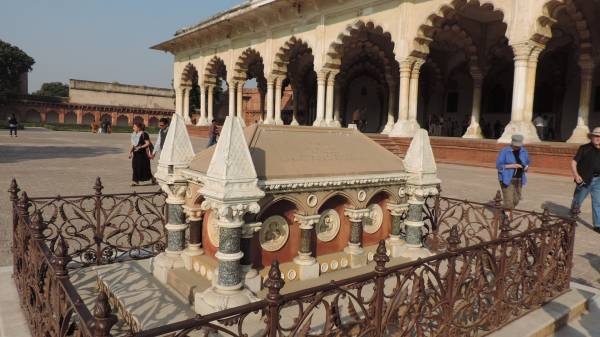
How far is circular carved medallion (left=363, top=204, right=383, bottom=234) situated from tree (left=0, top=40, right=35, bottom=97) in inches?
2260

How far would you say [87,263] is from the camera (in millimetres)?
3881

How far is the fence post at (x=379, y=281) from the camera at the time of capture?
2.06 metres

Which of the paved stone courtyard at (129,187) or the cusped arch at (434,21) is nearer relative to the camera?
the paved stone courtyard at (129,187)

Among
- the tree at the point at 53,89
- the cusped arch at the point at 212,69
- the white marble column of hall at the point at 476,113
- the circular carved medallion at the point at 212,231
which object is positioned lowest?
the circular carved medallion at the point at 212,231

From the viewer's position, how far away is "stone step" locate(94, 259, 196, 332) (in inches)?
107

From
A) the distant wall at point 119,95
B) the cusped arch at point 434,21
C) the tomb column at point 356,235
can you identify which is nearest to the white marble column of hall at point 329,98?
the cusped arch at point 434,21

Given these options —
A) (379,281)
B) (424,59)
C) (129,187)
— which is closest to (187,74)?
(424,59)

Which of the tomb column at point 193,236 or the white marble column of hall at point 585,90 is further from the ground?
the white marble column of hall at point 585,90

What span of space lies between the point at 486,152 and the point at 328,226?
986 cm

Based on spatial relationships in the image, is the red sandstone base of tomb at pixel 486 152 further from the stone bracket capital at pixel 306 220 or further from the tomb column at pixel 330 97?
the stone bracket capital at pixel 306 220

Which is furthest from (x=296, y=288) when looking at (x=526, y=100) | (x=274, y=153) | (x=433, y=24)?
(x=433, y=24)

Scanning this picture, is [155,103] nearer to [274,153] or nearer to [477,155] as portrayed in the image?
[477,155]

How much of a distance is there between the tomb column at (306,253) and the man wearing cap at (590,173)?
3.75 meters

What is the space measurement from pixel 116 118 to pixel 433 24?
44947mm
